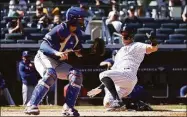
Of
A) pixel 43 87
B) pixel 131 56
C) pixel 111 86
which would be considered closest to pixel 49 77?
pixel 43 87

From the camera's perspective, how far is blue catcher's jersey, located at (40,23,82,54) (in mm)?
9055

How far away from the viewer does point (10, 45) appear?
1667 cm

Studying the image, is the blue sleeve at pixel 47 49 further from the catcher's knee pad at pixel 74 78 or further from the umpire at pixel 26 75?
the umpire at pixel 26 75

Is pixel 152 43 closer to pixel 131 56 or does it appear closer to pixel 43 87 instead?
pixel 131 56

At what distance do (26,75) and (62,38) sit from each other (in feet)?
22.7

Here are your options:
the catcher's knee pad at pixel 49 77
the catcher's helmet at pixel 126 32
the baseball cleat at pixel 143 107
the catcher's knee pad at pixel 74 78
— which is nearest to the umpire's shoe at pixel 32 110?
the catcher's knee pad at pixel 49 77

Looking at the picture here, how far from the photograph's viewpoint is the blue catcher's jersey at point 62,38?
905 centimetres

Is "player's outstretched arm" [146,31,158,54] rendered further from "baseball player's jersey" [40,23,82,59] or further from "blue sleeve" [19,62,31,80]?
"blue sleeve" [19,62,31,80]

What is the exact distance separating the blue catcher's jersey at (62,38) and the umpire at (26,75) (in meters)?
6.63

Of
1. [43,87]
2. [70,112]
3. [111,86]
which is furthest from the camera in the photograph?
[111,86]

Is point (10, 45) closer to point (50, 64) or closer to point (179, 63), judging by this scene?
point (179, 63)

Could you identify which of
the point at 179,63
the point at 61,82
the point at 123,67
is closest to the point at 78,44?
the point at 123,67

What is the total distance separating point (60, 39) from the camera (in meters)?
9.11

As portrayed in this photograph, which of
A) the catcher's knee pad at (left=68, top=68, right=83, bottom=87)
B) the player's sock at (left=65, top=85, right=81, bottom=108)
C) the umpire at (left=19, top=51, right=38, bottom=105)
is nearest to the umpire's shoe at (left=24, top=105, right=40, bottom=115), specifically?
the player's sock at (left=65, top=85, right=81, bottom=108)
